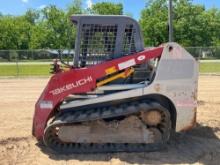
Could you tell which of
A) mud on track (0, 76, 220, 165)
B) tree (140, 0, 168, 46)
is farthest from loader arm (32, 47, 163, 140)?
tree (140, 0, 168, 46)

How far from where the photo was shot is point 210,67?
30.2m

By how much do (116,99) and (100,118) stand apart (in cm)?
41

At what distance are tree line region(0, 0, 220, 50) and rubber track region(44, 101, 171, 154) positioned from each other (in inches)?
1533

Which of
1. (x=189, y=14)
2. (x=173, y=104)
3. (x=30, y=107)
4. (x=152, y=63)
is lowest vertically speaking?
(x=30, y=107)

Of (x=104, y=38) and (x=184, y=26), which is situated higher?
(x=184, y=26)

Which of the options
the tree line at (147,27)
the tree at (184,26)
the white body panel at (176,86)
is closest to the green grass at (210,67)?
the tree line at (147,27)

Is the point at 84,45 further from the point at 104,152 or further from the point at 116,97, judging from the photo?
the point at 104,152

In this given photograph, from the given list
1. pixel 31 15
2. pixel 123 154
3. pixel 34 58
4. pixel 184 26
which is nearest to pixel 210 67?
pixel 34 58

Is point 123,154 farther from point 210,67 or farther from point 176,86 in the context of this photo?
point 210,67

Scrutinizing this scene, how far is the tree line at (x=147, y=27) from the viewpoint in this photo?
52756mm

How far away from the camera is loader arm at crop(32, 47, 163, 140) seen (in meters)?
7.16

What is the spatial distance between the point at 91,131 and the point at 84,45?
1351 millimetres

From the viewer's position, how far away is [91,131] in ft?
23.6

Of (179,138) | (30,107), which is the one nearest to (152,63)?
(179,138)
